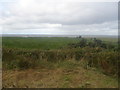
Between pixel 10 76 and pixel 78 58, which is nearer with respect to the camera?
pixel 10 76

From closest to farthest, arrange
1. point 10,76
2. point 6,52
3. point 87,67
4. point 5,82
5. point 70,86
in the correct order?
point 70,86 → point 5,82 → point 10,76 → point 87,67 → point 6,52

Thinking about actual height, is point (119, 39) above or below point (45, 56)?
above

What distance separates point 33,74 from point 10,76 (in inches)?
19.5

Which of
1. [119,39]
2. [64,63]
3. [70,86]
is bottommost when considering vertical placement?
[70,86]

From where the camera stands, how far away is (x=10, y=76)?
3516 millimetres

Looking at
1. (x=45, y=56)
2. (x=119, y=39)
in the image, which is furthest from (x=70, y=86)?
(x=45, y=56)

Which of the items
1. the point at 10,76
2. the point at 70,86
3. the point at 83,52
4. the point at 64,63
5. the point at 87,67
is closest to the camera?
the point at 70,86

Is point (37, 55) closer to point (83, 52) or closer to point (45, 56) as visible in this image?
point (45, 56)

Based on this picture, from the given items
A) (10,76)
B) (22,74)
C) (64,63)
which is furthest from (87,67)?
(10,76)

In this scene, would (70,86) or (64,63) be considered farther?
(64,63)

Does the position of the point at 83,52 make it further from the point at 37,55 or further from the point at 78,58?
the point at 37,55

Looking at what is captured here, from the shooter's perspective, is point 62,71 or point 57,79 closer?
point 57,79

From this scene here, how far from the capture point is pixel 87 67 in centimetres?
391

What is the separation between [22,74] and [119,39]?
2.32 meters
